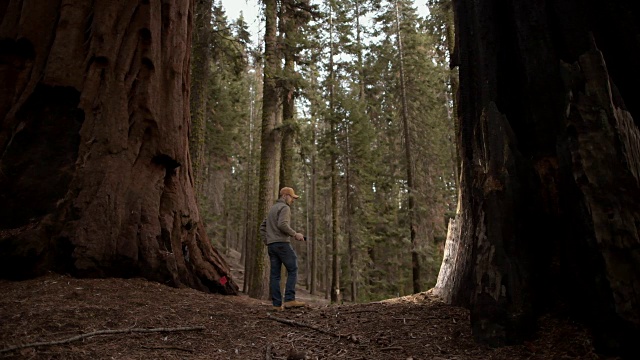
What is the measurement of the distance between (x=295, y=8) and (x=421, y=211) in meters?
9.82

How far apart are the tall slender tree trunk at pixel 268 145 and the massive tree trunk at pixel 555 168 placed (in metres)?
7.67

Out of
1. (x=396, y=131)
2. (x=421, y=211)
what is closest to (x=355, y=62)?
(x=396, y=131)

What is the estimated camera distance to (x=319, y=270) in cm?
4488

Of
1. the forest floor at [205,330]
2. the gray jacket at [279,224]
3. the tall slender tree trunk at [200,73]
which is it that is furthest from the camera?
the tall slender tree trunk at [200,73]

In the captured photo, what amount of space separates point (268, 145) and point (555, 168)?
9.22 metres

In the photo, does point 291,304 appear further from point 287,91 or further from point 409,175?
point 409,175

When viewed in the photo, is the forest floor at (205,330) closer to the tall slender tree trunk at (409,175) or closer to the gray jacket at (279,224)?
the gray jacket at (279,224)

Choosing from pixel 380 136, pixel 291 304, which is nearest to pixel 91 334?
pixel 291 304

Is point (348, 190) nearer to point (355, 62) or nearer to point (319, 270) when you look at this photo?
point (355, 62)

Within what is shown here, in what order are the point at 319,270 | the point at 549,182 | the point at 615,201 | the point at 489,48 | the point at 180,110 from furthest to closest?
the point at 319,270 → the point at 180,110 → the point at 489,48 → the point at 549,182 → the point at 615,201

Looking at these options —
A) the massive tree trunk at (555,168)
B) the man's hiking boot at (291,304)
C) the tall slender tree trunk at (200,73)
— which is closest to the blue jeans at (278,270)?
the man's hiking boot at (291,304)

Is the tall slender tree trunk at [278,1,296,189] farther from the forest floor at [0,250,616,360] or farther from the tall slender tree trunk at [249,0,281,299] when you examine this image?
the forest floor at [0,250,616,360]

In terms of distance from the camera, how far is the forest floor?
3.37 meters

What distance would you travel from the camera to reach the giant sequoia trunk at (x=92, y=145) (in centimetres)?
537
